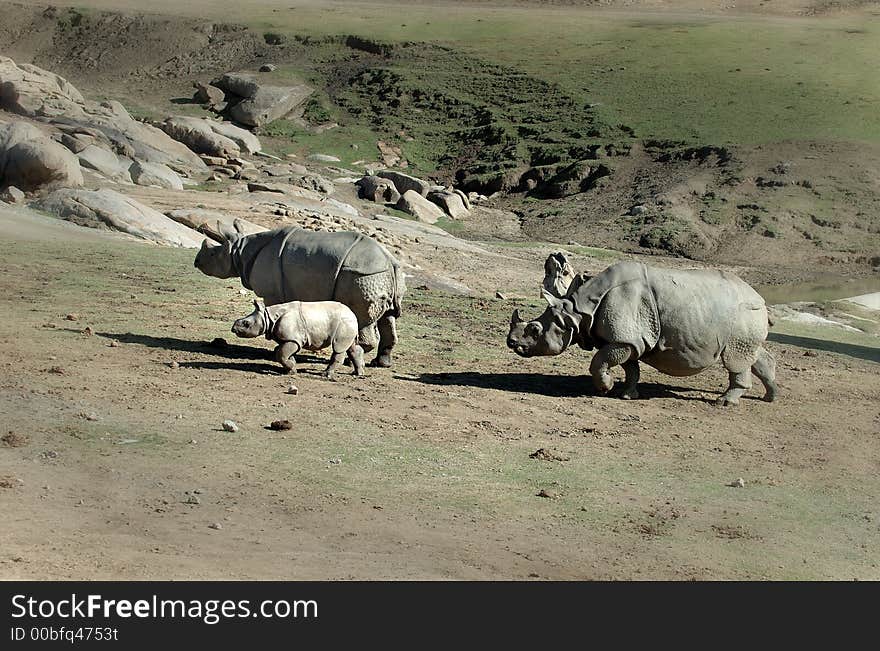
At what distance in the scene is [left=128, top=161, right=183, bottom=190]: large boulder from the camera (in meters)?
30.6

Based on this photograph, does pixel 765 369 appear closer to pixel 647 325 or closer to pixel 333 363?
pixel 647 325

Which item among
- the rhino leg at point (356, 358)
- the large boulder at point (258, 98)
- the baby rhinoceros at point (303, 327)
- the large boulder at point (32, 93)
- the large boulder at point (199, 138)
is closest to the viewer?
the baby rhinoceros at point (303, 327)

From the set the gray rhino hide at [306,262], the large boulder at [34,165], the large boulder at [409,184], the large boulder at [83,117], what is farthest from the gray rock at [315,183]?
the gray rhino hide at [306,262]

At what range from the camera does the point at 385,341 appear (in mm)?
14633

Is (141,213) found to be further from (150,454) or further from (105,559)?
(105,559)

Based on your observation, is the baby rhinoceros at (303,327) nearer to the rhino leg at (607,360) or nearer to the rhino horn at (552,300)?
the rhino horn at (552,300)

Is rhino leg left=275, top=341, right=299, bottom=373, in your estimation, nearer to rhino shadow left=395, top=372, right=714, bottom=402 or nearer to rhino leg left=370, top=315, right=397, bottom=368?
rhino shadow left=395, top=372, right=714, bottom=402

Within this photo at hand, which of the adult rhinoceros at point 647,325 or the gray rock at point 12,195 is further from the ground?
the adult rhinoceros at point 647,325

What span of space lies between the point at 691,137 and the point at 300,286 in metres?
30.9

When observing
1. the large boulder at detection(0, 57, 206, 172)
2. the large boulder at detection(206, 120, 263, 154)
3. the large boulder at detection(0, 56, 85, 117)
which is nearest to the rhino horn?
the large boulder at detection(0, 57, 206, 172)

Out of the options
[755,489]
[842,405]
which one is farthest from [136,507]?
[842,405]

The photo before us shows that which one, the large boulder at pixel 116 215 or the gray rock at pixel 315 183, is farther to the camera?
the gray rock at pixel 315 183

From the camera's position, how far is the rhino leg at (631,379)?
46.4ft

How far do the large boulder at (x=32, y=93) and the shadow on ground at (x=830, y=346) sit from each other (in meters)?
24.6
